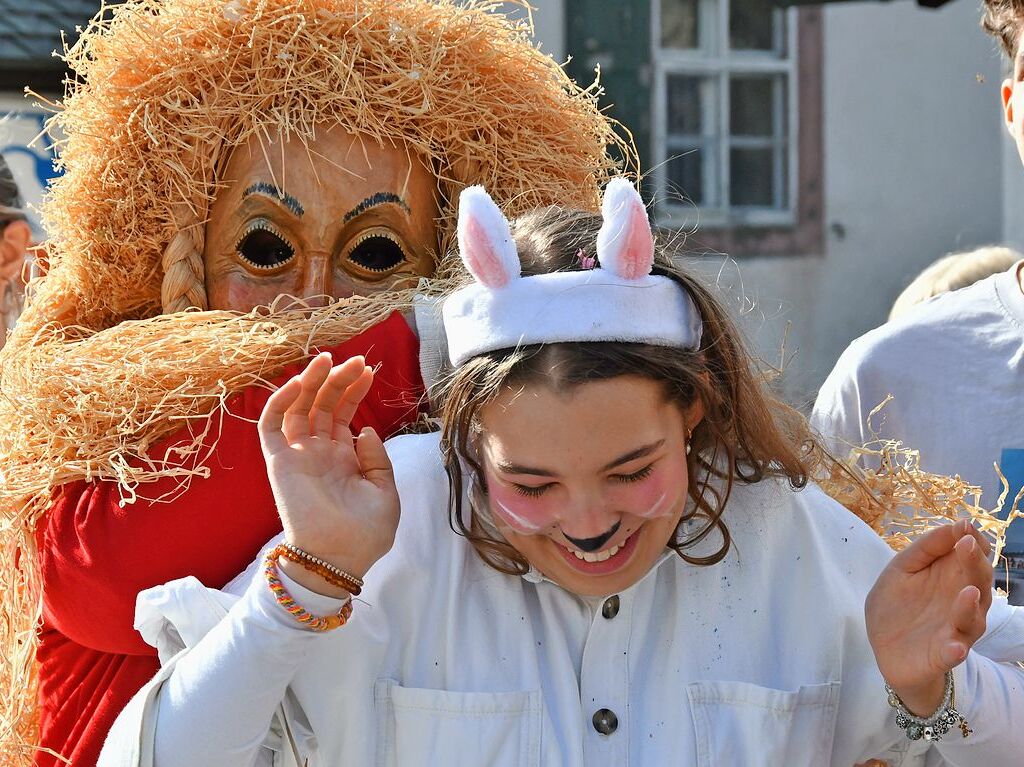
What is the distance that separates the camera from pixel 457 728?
165 cm

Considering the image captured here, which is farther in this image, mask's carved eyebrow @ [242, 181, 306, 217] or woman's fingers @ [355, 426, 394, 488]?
mask's carved eyebrow @ [242, 181, 306, 217]

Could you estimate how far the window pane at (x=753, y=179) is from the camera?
8.23 meters

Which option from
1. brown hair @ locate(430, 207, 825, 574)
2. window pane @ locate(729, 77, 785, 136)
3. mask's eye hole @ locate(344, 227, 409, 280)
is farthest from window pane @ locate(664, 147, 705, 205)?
brown hair @ locate(430, 207, 825, 574)

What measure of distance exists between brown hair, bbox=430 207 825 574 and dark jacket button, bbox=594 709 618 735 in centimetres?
21

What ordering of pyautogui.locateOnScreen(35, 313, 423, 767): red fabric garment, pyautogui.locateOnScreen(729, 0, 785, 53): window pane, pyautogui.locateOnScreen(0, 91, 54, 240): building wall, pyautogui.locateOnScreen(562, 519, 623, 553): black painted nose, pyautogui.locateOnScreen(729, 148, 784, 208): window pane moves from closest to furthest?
pyautogui.locateOnScreen(562, 519, 623, 553): black painted nose → pyautogui.locateOnScreen(35, 313, 423, 767): red fabric garment → pyautogui.locateOnScreen(0, 91, 54, 240): building wall → pyautogui.locateOnScreen(729, 0, 785, 53): window pane → pyautogui.locateOnScreen(729, 148, 784, 208): window pane

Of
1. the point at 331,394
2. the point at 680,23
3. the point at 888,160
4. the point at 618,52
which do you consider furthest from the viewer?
the point at 888,160

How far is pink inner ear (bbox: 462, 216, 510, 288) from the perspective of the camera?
1.63 metres

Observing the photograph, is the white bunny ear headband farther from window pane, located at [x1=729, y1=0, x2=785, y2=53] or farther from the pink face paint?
window pane, located at [x1=729, y1=0, x2=785, y2=53]

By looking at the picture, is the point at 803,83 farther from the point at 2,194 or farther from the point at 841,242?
the point at 2,194

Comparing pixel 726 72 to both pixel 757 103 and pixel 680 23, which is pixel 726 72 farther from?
pixel 680 23

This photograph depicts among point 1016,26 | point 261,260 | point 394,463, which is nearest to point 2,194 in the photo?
point 261,260

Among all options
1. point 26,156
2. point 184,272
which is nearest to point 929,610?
point 184,272

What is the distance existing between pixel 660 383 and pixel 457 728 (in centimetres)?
51

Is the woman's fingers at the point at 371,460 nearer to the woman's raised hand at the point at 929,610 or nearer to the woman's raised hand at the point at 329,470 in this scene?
the woman's raised hand at the point at 329,470
